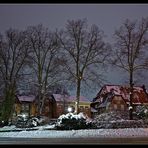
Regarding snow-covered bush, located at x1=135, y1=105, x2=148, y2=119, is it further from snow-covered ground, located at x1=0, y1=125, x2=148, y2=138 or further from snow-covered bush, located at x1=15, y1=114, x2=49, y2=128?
snow-covered bush, located at x1=15, y1=114, x2=49, y2=128

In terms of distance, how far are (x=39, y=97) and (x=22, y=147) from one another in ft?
67.7

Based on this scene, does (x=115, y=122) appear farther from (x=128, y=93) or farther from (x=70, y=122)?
(x=128, y=93)

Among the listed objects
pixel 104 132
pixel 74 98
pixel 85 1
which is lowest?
pixel 104 132

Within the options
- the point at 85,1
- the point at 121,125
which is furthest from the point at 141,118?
the point at 85,1

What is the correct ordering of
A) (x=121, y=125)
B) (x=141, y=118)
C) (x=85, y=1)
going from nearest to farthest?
(x=85, y=1) < (x=121, y=125) < (x=141, y=118)

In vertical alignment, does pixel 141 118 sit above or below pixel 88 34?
below

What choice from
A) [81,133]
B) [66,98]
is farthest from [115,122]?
[66,98]

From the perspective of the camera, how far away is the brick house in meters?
24.6

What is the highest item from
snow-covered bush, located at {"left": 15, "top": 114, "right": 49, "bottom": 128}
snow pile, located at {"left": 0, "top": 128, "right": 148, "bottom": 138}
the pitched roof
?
the pitched roof

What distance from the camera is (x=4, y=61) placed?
80.6 ft

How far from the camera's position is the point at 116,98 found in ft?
87.8

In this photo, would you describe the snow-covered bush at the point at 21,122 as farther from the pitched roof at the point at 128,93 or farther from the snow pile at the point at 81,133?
the pitched roof at the point at 128,93

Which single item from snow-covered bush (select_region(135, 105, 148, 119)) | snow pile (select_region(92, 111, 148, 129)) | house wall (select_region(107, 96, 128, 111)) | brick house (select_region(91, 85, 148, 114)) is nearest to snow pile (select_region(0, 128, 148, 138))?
snow pile (select_region(92, 111, 148, 129))

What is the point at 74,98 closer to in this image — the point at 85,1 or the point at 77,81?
the point at 77,81
